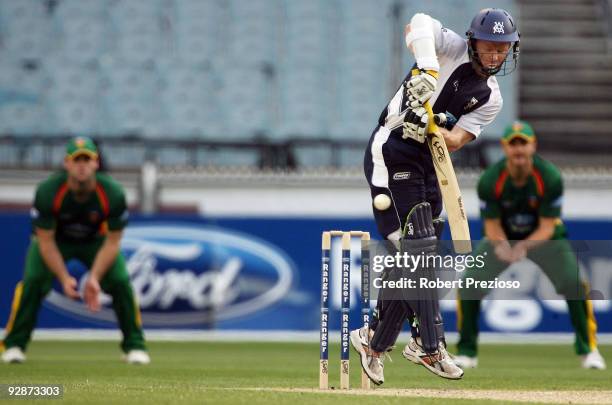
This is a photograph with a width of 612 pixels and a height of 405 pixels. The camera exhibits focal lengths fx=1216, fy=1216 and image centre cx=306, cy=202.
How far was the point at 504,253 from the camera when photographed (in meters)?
9.33

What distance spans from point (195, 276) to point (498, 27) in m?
6.69

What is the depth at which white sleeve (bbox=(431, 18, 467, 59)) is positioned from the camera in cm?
632

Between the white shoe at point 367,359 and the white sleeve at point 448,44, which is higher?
the white sleeve at point 448,44

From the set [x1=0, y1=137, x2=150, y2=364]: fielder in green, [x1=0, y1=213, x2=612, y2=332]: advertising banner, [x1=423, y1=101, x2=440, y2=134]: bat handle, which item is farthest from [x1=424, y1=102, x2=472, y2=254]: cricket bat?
[x1=0, y1=213, x2=612, y2=332]: advertising banner

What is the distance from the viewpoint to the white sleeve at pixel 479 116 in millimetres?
6543

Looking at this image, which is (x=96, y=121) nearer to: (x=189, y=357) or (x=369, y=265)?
(x=189, y=357)

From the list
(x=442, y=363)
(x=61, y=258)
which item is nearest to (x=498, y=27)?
(x=442, y=363)

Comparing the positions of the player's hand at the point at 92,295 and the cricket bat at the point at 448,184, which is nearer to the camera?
the cricket bat at the point at 448,184

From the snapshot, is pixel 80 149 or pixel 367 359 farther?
pixel 80 149

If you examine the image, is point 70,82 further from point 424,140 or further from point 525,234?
point 424,140

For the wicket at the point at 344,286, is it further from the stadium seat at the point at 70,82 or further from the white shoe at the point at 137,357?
the stadium seat at the point at 70,82

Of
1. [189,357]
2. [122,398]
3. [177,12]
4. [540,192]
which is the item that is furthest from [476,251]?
[177,12]

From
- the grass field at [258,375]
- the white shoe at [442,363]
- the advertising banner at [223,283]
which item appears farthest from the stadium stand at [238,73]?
the white shoe at [442,363]

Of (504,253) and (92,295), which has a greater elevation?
(504,253)
